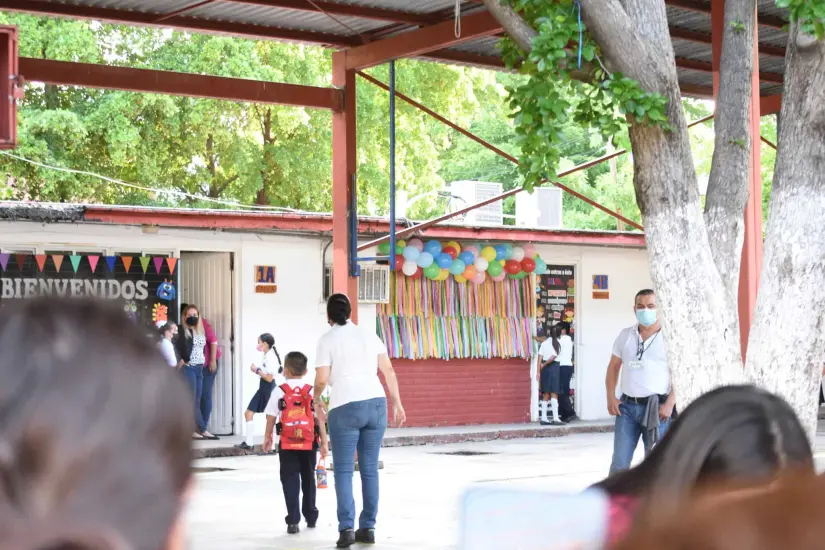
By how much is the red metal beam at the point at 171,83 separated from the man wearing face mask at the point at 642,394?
5.75 m

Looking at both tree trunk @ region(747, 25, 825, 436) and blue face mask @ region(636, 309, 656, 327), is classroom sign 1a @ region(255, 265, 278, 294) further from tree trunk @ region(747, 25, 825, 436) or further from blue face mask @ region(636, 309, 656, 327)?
tree trunk @ region(747, 25, 825, 436)

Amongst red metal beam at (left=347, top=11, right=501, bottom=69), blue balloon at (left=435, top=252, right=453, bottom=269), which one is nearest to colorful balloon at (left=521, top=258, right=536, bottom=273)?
blue balloon at (left=435, top=252, right=453, bottom=269)

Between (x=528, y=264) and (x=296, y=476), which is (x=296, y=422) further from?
(x=528, y=264)

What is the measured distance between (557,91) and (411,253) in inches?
459

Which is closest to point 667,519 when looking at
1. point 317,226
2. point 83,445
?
point 83,445

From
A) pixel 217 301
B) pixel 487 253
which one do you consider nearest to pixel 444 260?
pixel 487 253

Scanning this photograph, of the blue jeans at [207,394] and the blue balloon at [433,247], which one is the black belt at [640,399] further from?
the blue balloon at [433,247]

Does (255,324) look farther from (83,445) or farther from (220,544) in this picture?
(83,445)

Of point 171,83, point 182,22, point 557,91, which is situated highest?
point 182,22

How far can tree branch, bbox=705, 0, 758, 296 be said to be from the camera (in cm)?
756

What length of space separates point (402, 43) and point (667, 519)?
12393 millimetres

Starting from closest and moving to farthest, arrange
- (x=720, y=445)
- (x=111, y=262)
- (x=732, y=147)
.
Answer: (x=720, y=445), (x=732, y=147), (x=111, y=262)

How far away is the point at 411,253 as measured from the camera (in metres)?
19.0

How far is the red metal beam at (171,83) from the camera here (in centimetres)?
1219
